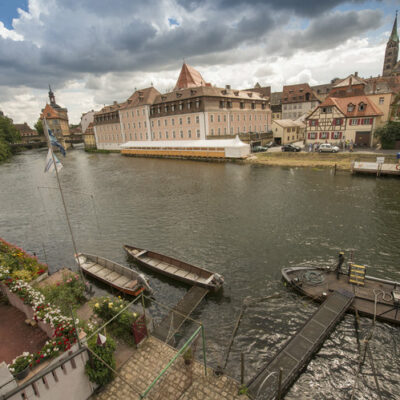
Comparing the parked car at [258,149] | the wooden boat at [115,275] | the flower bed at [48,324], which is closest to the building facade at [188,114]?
the parked car at [258,149]

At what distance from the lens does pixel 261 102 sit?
7369 cm

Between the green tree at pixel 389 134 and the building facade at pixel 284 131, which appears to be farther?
the building facade at pixel 284 131

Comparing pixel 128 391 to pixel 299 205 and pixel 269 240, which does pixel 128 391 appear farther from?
pixel 299 205

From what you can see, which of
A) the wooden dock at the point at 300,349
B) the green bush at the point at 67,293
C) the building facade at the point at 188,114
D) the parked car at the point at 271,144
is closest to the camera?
the wooden dock at the point at 300,349

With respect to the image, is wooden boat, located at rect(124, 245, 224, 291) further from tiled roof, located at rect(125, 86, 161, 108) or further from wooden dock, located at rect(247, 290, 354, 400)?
tiled roof, located at rect(125, 86, 161, 108)

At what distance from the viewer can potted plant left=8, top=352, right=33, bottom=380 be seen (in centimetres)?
638

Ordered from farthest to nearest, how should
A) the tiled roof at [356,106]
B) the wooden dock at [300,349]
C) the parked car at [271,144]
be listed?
the parked car at [271,144]
the tiled roof at [356,106]
the wooden dock at [300,349]

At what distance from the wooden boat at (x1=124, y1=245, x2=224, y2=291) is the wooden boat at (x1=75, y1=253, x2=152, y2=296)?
59.8 inches

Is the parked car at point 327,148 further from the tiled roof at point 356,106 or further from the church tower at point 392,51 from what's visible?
the church tower at point 392,51

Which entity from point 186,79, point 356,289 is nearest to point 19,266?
point 356,289

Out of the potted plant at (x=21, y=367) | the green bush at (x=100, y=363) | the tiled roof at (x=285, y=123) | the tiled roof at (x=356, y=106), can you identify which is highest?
the tiled roof at (x=356, y=106)

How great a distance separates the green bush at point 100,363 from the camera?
7.38 metres

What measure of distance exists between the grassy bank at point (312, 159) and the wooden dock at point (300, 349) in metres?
31.7

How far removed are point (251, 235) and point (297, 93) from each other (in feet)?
257
